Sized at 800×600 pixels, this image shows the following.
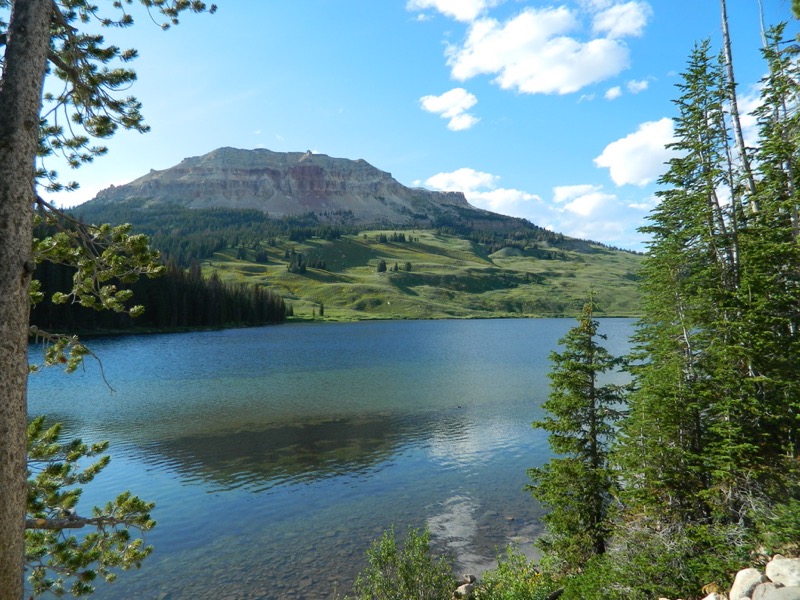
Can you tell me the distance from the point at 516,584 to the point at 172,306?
471 feet

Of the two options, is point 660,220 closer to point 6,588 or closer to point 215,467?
point 6,588

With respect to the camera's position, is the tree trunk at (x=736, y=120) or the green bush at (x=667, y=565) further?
the tree trunk at (x=736, y=120)

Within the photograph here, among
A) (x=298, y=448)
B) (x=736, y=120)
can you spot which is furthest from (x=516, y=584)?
(x=298, y=448)

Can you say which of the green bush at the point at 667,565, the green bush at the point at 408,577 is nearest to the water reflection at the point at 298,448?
the green bush at the point at 408,577

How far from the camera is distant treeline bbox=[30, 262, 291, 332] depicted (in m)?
107

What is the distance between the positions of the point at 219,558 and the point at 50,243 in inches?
726

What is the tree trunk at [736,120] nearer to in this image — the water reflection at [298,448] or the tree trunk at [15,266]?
the tree trunk at [15,266]

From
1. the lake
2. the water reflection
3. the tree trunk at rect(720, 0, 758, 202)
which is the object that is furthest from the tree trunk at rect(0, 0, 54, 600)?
the water reflection

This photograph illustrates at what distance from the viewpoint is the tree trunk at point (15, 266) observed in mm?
6246

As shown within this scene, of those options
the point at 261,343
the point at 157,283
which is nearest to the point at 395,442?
the point at 261,343

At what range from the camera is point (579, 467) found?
18.8 meters

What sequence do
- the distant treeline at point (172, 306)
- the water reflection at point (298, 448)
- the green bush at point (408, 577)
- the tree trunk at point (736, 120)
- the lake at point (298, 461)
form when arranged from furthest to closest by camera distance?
the distant treeline at point (172, 306) < the water reflection at point (298, 448) < the lake at point (298, 461) < the tree trunk at point (736, 120) < the green bush at point (408, 577)

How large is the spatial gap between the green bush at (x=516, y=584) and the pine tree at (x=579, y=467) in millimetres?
1204

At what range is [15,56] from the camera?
671cm
